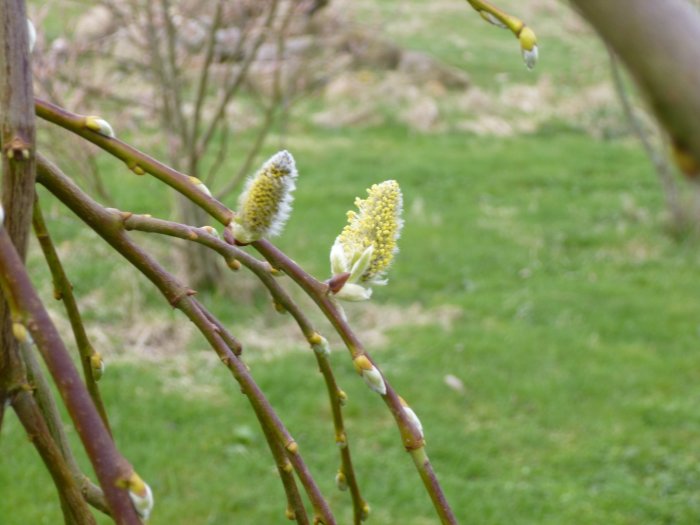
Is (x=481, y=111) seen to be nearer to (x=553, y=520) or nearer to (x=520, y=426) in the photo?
(x=520, y=426)

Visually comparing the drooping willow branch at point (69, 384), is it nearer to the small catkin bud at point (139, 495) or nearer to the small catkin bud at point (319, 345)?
→ the small catkin bud at point (139, 495)

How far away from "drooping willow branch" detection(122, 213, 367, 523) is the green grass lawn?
8.98 feet

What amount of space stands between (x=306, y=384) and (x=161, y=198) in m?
2.43

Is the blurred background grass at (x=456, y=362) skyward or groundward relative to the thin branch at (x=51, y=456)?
groundward

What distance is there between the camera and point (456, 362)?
16.4ft

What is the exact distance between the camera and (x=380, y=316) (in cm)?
559

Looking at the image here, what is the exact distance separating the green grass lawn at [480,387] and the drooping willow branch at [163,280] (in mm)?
2897

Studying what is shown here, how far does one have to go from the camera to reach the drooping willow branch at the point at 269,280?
76 cm

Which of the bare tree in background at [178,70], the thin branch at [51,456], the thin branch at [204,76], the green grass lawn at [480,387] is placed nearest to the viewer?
the thin branch at [51,456]

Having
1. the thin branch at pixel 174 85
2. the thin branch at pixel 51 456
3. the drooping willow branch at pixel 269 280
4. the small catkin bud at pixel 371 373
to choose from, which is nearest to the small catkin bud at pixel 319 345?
the drooping willow branch at pixel 269 280

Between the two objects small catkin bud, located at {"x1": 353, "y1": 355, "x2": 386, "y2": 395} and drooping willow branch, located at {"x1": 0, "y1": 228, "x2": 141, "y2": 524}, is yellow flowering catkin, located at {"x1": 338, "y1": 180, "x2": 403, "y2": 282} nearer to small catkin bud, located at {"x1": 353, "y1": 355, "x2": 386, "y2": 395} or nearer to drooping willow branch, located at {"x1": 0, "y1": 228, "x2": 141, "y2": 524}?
small catkin bud, located at {"x1": 353, "y1": 355, "x2": 386, "y2": 395}

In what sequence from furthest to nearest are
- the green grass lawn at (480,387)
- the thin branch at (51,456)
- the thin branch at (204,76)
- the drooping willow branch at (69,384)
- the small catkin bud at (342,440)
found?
1. the thin branch at (204,76)
2. the green grass lawn at (480,387)
3. the small catkin bud at (342,440)
4. the thin branch at (51,456)
5. the drooping willow branch at (69,384)

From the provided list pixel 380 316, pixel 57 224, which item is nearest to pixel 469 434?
pixel 380 316

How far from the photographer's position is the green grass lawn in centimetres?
388
